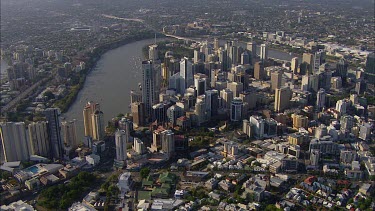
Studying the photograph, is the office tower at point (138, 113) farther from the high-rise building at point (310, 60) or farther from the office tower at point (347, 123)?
the high-rise building at point (310, 60)

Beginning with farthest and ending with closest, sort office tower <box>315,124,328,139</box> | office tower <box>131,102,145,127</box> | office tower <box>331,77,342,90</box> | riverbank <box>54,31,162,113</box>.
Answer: office tower <box>331,77,342,90</box>
riverbank <box>54,31,162,113</box>
office tower <box>131,102,145,127</box>
office tower <box>315,124,328,139</box>

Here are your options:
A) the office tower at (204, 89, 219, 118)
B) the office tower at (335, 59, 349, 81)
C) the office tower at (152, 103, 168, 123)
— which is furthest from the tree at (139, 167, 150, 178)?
the office tower at (335, 59, 349, 81)

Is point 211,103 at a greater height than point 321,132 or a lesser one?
greater

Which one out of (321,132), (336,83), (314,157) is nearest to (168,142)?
(314,157)

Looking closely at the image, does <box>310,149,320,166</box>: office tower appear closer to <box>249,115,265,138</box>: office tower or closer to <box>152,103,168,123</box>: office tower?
<box>249,115,265,138</box>: office tower

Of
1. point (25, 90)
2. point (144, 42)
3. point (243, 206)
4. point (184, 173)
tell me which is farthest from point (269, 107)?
point (144, 42)

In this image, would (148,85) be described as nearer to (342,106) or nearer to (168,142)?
(168,142)

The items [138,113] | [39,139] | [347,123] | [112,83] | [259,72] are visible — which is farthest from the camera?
[259,72]
